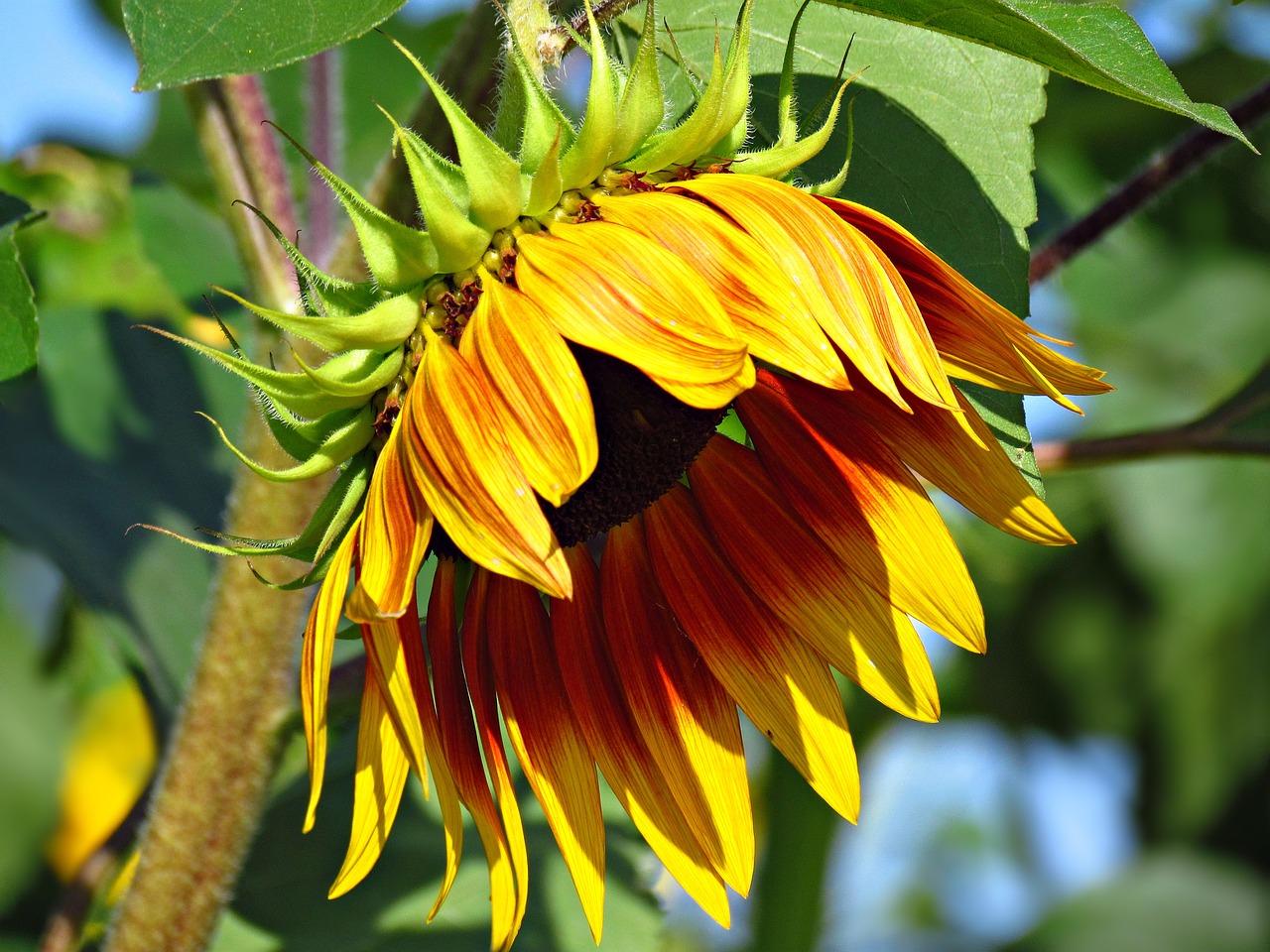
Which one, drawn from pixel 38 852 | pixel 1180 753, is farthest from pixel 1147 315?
pixel 38 852

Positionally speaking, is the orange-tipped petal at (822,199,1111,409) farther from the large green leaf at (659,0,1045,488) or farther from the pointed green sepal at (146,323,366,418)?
the pointed green sepal at (146,323,366,418)

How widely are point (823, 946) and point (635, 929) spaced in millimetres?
1382

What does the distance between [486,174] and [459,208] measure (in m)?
0.03

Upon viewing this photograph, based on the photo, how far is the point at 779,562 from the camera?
103 cm

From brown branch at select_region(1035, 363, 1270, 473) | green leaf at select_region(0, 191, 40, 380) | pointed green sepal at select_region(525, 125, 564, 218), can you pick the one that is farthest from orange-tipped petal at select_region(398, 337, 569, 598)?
brown branch at select_region(1035, 363, 1270, 473)

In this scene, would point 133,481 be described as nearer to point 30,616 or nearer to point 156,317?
point 156,317

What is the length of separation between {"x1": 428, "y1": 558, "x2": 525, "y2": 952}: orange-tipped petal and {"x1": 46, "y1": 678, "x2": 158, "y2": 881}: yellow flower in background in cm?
128

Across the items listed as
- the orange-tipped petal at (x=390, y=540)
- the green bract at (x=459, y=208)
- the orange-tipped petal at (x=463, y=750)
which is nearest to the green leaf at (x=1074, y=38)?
the green bract at (x=459, y=208)

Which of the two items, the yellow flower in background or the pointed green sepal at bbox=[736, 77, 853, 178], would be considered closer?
the pointed green sepal at bbox=[736, 77, 853, 178]

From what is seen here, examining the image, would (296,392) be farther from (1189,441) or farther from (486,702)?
(1189,441)

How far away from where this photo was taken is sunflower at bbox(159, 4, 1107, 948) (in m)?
0.80

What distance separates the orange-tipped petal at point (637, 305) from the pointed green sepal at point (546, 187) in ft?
0.15

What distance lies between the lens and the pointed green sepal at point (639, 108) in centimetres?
84

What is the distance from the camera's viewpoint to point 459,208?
85cm
